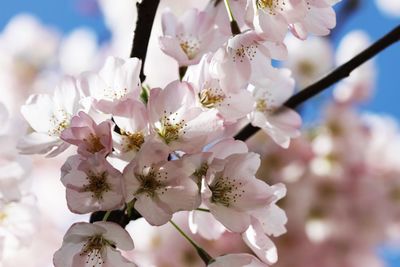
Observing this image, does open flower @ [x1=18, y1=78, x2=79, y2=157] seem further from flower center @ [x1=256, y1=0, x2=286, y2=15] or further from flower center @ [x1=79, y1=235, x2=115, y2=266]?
flower center @ [x1=256, y1=0, x2=286, y2=15]

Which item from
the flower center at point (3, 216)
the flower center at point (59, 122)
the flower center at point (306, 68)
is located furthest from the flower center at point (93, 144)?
the flower center at point (306, 68)

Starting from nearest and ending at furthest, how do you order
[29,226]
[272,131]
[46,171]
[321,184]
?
[272,131], [29,226], [321,184], [46,171]

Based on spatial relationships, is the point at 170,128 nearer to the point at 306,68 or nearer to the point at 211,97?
the point at 211,97

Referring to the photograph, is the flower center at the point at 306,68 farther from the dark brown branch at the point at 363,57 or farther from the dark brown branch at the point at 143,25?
the dark brown branch at the point at 143,25

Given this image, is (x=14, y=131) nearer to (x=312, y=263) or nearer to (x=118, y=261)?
(x=118, y=261)

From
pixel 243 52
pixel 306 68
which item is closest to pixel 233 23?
pixel 243 52

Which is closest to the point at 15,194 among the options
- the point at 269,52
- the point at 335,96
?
the point at 269,52

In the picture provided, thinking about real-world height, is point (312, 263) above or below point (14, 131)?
below

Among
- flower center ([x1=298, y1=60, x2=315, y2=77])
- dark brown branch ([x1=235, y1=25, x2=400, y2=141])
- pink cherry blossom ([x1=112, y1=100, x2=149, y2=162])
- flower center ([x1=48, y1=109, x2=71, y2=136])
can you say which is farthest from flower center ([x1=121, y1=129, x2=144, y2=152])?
flower center ([x1=298, y1=60, x2=315, y2=77])
